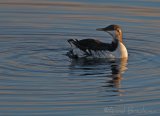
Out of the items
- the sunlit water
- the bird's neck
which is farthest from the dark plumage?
the sunlit water

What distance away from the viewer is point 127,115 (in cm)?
1517

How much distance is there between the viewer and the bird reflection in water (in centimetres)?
1813

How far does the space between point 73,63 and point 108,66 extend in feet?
3.34

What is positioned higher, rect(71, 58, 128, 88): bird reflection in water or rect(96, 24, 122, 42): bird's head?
rect(96, 24, 122, 42): bird's head

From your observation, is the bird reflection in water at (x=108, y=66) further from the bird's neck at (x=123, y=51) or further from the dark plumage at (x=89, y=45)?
the dark plumage at (x=89, y=45)

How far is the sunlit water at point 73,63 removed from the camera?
624 inches

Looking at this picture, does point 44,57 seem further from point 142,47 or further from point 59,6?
point 59,6

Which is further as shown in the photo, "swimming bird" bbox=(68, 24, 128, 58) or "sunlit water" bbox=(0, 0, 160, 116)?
"swimming bird" bbox=(68, 24, 128, 58)

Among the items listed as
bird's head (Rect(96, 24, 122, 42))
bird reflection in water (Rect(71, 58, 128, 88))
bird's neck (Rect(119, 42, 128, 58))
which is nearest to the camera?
bird reflection in water (Rect(71, 58, 128, 88))

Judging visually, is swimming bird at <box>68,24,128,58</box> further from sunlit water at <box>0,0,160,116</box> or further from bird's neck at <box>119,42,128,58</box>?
sunlit water at <box>0,0,160,116</box>

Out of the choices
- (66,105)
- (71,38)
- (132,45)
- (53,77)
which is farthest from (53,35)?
(66,105)

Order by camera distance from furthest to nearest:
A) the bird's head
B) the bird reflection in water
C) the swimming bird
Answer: the bird's head → the swimming bird → the bird reflection in water

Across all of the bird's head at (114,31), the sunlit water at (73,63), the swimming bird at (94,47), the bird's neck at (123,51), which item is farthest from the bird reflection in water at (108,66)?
the bird's head at (114,31)

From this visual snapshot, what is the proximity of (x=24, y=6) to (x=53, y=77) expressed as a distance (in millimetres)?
9080
